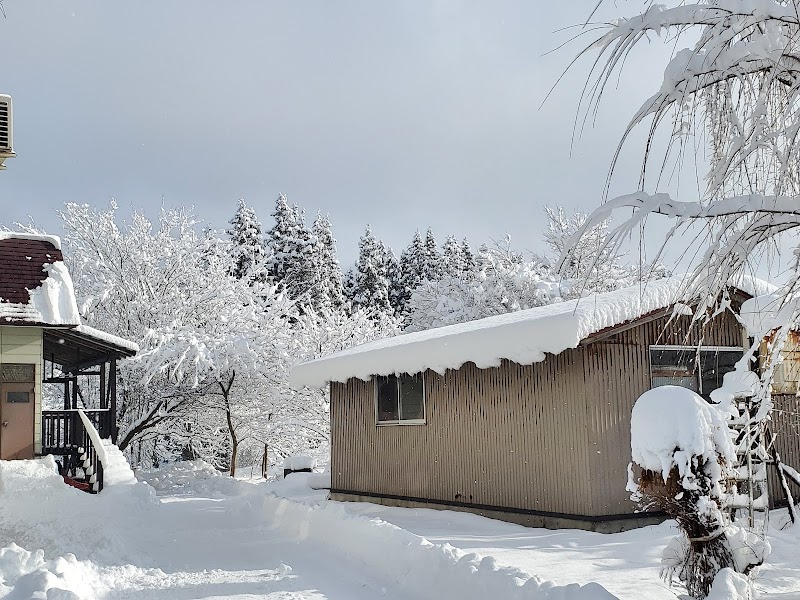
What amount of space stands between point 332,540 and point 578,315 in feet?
13.4

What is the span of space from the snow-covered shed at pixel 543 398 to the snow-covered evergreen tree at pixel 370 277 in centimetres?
3350

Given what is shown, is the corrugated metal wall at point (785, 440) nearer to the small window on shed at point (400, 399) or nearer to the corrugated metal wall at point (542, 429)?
the corrugated metal wall at point (542, 429)

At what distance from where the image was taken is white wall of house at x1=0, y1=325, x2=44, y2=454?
539 inches

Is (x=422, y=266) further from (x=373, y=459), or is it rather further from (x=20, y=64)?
(x=20, y=64)

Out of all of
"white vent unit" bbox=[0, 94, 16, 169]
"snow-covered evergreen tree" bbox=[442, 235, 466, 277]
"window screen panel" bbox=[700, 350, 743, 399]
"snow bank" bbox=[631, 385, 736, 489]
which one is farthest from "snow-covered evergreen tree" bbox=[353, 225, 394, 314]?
"snow bank" bbox=[631, 385, 736, 489]

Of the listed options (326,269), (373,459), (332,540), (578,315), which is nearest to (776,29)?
(578,315)

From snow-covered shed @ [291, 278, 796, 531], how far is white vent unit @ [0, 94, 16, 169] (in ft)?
26.9

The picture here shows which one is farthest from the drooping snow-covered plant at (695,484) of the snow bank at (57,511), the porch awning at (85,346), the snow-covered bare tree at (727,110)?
the porch awning at (85,346)

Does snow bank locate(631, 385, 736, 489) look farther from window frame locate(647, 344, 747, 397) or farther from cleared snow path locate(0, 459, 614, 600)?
window frame locate(647, 344, 747, 397)

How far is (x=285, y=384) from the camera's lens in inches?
918

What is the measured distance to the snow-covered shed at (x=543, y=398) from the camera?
999 centimetres

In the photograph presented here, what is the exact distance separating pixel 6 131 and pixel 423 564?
12896 mm

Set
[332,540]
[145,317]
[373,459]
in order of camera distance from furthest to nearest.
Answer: [145,317] < [373,459] < [332,540]

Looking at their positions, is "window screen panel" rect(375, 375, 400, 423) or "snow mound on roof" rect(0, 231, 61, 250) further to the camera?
"snow mound on roof" rect(0, 231, 61, 250)
